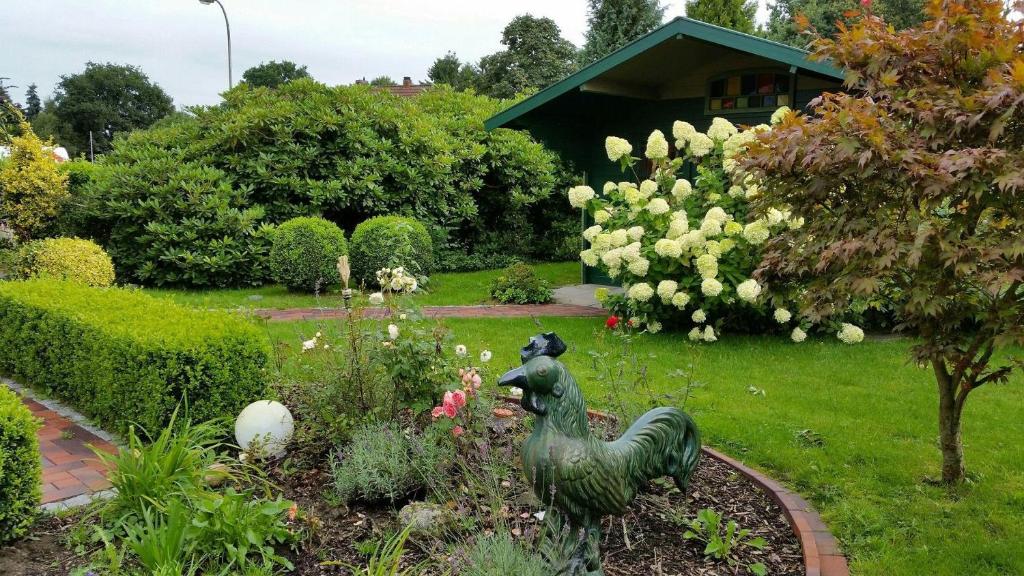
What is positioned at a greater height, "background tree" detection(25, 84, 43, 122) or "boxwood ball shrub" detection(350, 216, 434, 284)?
"background tree" detection(25, 84, 43, 122)

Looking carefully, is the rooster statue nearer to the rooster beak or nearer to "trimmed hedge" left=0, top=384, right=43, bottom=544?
the rooster beak

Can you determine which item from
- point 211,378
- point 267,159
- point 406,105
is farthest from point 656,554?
point 406,105

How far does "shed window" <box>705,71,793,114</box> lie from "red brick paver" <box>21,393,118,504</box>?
27.5 ft

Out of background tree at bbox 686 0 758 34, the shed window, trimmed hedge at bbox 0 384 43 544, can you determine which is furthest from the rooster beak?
background tree at bbox 686 0 758 34

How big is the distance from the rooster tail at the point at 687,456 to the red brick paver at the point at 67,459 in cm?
299

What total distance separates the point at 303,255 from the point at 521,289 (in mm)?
3400

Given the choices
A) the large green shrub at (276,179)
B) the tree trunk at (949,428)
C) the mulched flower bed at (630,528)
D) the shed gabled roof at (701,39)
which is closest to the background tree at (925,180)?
the tree trunk at (949,428)

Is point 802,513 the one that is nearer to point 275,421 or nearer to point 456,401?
point 456,401

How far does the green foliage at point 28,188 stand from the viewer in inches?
455

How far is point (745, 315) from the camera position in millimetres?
7426

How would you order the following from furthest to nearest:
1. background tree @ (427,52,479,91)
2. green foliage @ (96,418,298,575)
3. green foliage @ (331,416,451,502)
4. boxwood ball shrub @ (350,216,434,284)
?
background tree @ (427,52,479,91)
boxwood ball shrub @ (350,216,434,284)
green foliage @ (331,416,451,502)
green foliage @ (96,418,298,575)

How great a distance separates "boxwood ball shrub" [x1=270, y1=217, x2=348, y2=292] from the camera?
10547 mm

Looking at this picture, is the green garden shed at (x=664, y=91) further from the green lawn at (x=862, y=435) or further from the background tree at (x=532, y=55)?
the background tree at (x=532, y=55)

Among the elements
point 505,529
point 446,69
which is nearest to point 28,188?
point 505,529
